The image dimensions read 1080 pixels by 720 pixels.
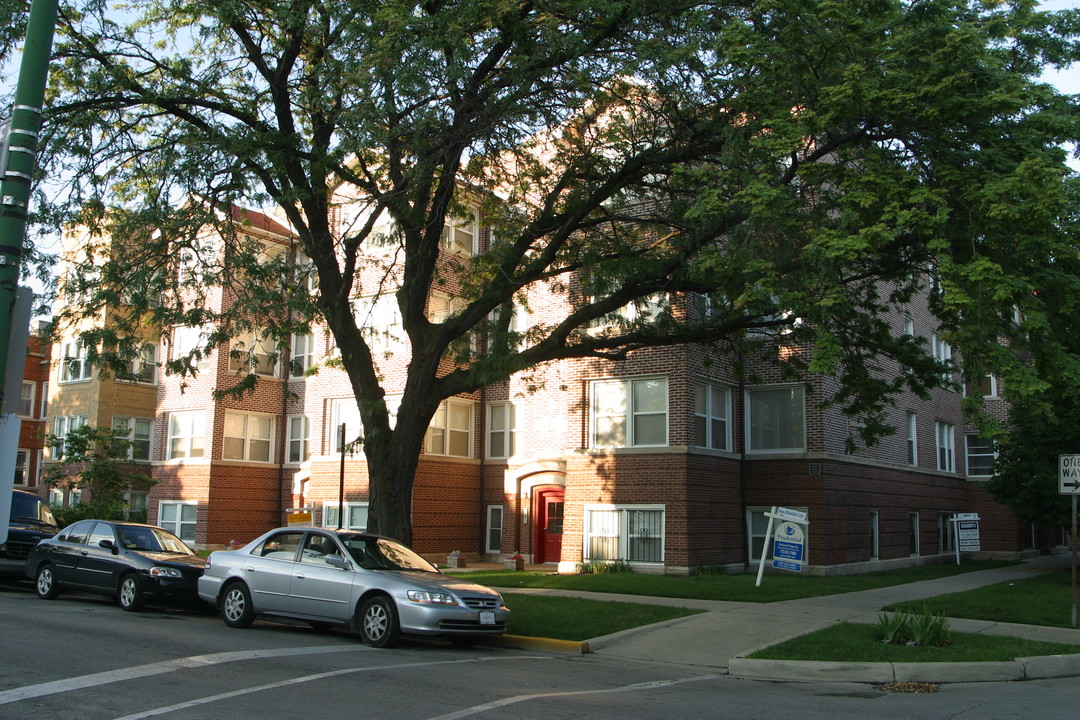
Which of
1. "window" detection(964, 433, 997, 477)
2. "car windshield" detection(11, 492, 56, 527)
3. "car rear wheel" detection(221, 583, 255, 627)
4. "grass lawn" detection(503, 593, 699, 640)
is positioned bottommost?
"grass lawn" detection(503, 593, 699, 640)

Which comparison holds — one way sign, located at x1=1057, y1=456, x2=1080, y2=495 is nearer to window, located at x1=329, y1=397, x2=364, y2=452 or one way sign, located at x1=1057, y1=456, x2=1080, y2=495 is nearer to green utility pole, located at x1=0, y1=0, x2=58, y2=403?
green utility pole, located at x1=0, y1=0, x2=58, y2=403

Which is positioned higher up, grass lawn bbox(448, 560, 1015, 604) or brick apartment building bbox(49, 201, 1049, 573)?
brick apartment building bbox(49, 201, 1049, 573)

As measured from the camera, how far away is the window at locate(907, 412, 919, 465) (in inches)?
1131

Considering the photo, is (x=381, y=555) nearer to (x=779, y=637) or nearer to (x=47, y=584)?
(x=779, y=637)

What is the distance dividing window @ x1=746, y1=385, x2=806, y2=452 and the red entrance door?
5512 millimetres

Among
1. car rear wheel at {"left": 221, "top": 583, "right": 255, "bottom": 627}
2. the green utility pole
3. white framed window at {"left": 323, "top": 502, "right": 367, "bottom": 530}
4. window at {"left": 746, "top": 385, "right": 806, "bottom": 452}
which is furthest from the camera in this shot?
white framed window at {"left": 323, "top": 502, "right": 367, "bottom": 530}

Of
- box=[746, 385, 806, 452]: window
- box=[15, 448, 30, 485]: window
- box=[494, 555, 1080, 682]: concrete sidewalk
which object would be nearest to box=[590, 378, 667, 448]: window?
box=[746, 385, 806, 452]: window

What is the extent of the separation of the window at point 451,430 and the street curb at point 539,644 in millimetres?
14241

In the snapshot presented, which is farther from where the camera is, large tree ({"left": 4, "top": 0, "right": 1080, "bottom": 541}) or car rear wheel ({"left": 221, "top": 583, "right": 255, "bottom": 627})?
car rear wheel ({"left": 221, "top": 583, "right": 255, "bottom": 627})

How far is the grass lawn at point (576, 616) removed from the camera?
505 inches

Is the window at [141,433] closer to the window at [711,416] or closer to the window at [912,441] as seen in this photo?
the window at [711,416]

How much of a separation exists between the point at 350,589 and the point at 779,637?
5778 mm

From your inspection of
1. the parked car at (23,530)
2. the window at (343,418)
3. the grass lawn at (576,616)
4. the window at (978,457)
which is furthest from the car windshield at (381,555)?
the window at (978,457)

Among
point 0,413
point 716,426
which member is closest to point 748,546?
point 716,426
